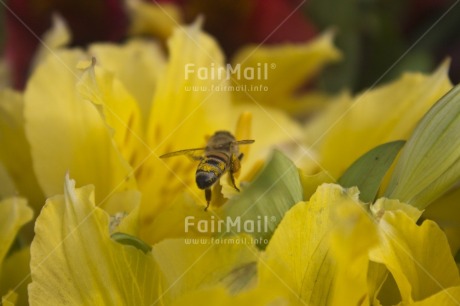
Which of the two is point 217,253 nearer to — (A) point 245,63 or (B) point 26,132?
(B) point 26,132

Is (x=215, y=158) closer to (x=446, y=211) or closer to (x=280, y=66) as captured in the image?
(x=446, y=211)

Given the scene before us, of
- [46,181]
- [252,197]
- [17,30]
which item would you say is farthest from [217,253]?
[17,30]

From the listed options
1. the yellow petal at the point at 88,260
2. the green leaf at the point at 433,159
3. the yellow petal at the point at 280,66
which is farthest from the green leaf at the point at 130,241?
the yellow petal at the point at 280,66

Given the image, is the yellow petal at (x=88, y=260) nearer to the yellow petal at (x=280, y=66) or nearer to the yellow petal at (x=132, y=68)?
the yellow petal at (x=132, y=68)

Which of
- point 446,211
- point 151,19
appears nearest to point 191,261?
point 446,211

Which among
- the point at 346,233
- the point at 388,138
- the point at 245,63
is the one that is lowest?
the point at 346,233
